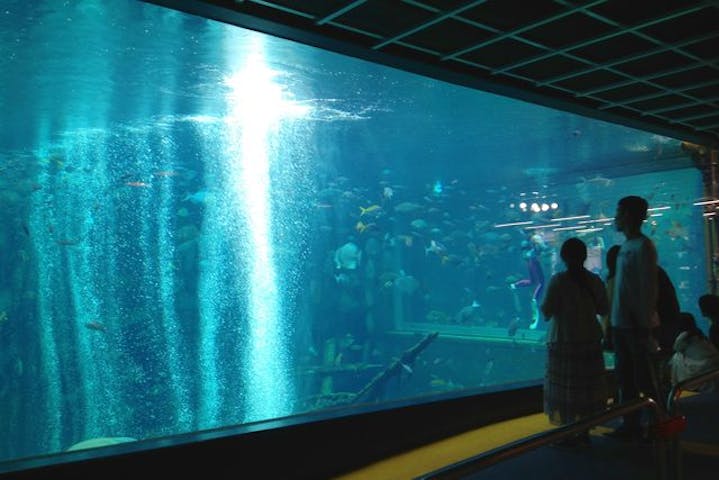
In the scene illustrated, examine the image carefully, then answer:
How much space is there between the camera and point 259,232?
28.3 metres

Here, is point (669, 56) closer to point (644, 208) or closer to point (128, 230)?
point (644, 208)

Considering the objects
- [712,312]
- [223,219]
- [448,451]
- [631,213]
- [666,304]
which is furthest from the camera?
[223,219]

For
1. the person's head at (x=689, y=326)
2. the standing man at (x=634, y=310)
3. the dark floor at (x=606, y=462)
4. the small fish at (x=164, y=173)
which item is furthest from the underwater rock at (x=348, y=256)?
the standing man at (x=634, y=310)

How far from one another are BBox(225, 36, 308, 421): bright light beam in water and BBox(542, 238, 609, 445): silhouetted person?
35.4ft

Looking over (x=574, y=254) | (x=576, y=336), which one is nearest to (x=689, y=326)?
(x=576, y=336)

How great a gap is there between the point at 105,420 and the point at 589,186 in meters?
23.2

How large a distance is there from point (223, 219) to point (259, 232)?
237 cm

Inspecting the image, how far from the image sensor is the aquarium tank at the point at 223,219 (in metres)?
11.8

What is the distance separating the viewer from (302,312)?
98.8 ft

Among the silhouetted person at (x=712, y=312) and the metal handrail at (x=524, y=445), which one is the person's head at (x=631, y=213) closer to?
the metal handrail at (x=524, y=445)

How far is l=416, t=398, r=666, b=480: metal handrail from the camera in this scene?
1396mm

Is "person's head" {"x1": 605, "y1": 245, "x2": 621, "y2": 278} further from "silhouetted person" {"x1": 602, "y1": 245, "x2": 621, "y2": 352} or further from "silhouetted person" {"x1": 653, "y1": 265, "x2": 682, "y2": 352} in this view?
"silhouetted person" {"x1": 653, "y1": 265, "x2": 682, "y2": 352}

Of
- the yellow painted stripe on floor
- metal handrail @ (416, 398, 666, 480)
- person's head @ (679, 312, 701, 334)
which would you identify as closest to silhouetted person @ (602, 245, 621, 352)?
the yellow painted stripe on floor

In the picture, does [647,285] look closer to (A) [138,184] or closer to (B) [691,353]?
(B) [691,353]
